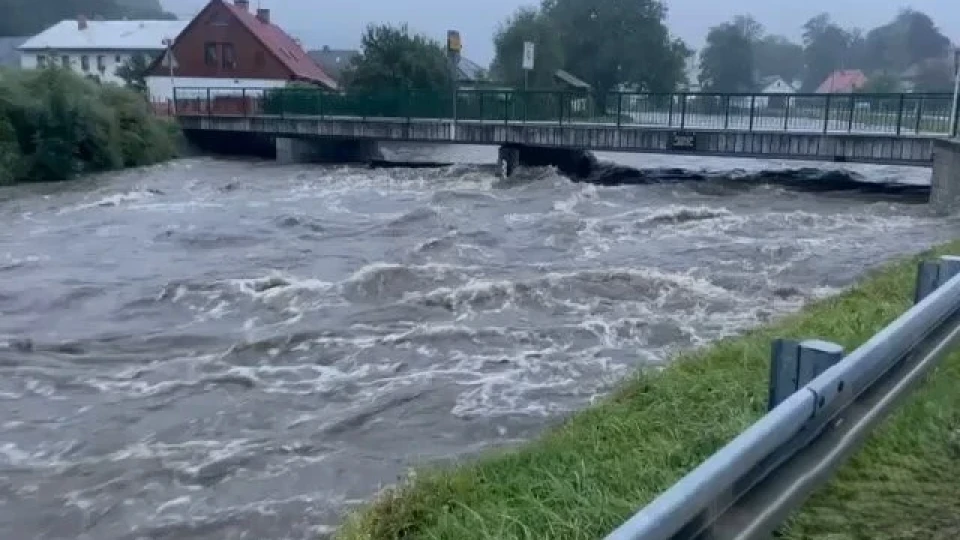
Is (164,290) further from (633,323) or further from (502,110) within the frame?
(502,110)

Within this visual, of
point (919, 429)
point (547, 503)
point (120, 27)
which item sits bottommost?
point (547, 503)

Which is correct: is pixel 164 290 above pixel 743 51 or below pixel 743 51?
below

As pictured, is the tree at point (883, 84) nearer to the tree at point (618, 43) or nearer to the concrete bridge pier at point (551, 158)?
the tree at point (618, 43)

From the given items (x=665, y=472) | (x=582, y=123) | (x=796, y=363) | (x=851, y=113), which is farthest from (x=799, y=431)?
(x=582, y=123)

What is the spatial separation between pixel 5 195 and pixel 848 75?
91926 millimetres

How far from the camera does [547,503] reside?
474 centimetres

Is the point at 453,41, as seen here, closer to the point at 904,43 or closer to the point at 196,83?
the point at 196,83

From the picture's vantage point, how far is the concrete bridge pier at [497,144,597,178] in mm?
39688

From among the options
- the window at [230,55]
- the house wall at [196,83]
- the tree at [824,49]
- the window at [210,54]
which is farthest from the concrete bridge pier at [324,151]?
the tree at [824,49]

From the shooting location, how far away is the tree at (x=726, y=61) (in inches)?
3752

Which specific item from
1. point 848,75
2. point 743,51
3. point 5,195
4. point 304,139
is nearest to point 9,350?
point 5,195

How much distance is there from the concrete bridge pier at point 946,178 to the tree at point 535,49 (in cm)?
3808

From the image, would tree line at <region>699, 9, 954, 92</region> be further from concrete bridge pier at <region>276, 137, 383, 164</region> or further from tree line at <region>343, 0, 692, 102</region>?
concrete bridge pier at <region>276, 137, 383, 164</region>

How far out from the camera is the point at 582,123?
38.7 m
